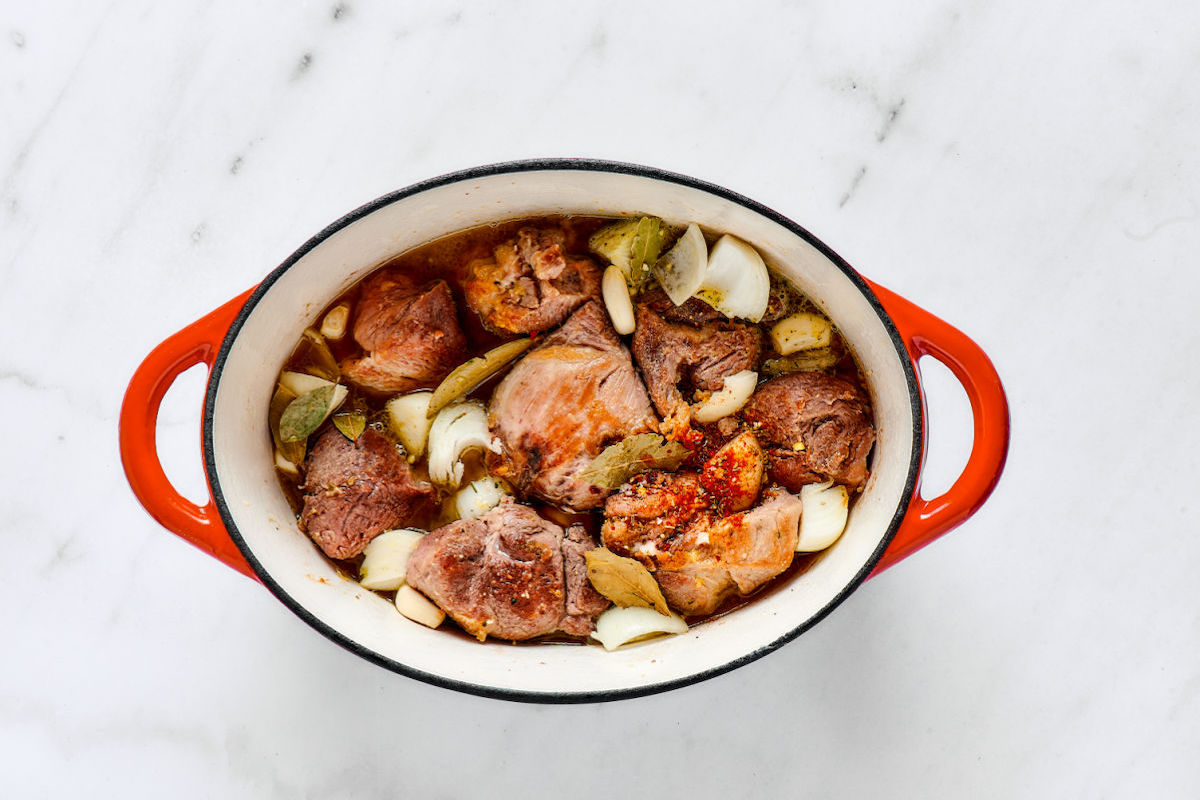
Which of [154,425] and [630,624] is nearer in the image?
[154,425]

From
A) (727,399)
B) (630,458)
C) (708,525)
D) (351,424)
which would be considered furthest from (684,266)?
(351,424)

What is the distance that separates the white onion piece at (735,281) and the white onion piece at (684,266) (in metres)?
0.02

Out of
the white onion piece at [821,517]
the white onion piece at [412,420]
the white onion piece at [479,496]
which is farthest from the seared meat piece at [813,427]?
the white onion piece at [412,420]

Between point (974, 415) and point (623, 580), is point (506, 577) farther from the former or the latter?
point (974, 415)

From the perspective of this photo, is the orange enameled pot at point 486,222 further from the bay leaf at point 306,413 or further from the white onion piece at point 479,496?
the white onion piece at point 479,496

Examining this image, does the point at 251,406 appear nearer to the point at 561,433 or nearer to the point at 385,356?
the point at 385,356

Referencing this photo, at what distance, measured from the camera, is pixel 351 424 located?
1.72 meters

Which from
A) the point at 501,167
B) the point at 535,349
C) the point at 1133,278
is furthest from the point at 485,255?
the point at 1133,278

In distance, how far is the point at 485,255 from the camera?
177 cm

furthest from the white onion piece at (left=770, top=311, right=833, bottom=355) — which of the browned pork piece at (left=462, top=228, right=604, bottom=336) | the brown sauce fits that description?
the browned pork piece at (left=462, top=228, right=604, bottom=336)

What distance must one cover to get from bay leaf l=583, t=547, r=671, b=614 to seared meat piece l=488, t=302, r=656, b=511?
13 cm

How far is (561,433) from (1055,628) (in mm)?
1123

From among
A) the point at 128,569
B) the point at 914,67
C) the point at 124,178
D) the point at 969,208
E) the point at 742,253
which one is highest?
the point at 914,67

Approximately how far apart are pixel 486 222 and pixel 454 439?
42 centimetres
